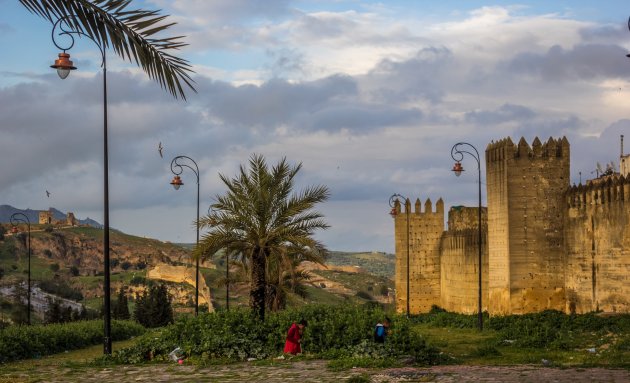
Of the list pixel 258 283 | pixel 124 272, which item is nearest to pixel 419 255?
pixel 258 283

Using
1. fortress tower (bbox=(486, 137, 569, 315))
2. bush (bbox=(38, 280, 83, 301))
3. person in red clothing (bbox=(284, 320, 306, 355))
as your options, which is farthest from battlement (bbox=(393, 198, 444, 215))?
bush (bbox=(38, 280, 83, 301))

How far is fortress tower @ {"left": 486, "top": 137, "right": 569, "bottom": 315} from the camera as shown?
3694cm

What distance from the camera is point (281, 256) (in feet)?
88.3

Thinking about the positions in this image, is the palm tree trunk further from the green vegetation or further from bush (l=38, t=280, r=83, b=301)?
bush (l=38, t=280, r=83, b=301)

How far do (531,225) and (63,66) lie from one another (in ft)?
74.5

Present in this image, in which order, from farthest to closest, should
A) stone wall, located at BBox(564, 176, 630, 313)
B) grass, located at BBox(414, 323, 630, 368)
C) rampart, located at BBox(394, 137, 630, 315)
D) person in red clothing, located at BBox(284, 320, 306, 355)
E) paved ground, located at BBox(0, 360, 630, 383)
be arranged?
1. rampart, located at BBox(394, 137, 630, 315)
2. stone wall, located at BBox(564, 176, 630, 313)
3. person in red clothing, located at BBox(284, 320, 306, 355)
4. grass, located at BBox(414, 323, 630, 368)
5. paved ground, located at BBox(0, 360, 630, 383)

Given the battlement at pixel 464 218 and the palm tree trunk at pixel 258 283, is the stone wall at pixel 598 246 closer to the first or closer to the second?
the palm tree trunk at pixel 258 283

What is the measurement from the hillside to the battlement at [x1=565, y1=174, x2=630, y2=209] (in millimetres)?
42720

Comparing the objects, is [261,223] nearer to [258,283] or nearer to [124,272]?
[258,283]

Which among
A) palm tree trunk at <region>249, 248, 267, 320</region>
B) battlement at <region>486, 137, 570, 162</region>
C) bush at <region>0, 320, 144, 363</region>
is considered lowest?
bush at <region>0, 320, 144, 363</region>

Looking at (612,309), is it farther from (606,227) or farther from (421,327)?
(421,327)

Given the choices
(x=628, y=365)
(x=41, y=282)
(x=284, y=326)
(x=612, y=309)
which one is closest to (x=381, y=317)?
(x=284, y=326)

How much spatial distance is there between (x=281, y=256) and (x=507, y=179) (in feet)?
44.2

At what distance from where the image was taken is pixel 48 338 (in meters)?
32.3
